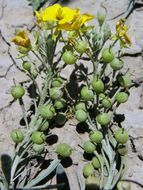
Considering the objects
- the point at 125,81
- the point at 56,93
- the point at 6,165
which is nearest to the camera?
the point at 6,165

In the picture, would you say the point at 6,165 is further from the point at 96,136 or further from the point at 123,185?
the point at 123,185

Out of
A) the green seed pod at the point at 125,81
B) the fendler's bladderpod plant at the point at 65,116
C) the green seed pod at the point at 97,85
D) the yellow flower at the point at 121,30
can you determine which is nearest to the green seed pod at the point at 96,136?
Answer: the fendler's bladderpod plant at the point at 65,116

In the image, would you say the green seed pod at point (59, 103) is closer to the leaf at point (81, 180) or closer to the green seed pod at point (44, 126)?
the green seed pod at point (44, 126)

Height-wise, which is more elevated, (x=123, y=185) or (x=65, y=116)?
(x=65, y=116)

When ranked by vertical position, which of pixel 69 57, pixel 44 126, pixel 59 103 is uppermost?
pixel 69 57

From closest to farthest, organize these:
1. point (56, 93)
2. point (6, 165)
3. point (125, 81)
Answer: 1. point (6, 165)
2. point (56, 93)
3. point (125, 81)

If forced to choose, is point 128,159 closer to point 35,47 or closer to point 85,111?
point 85,111

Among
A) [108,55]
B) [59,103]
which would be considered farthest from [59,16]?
[59,103]

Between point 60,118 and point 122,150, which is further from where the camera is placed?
point 60,118
